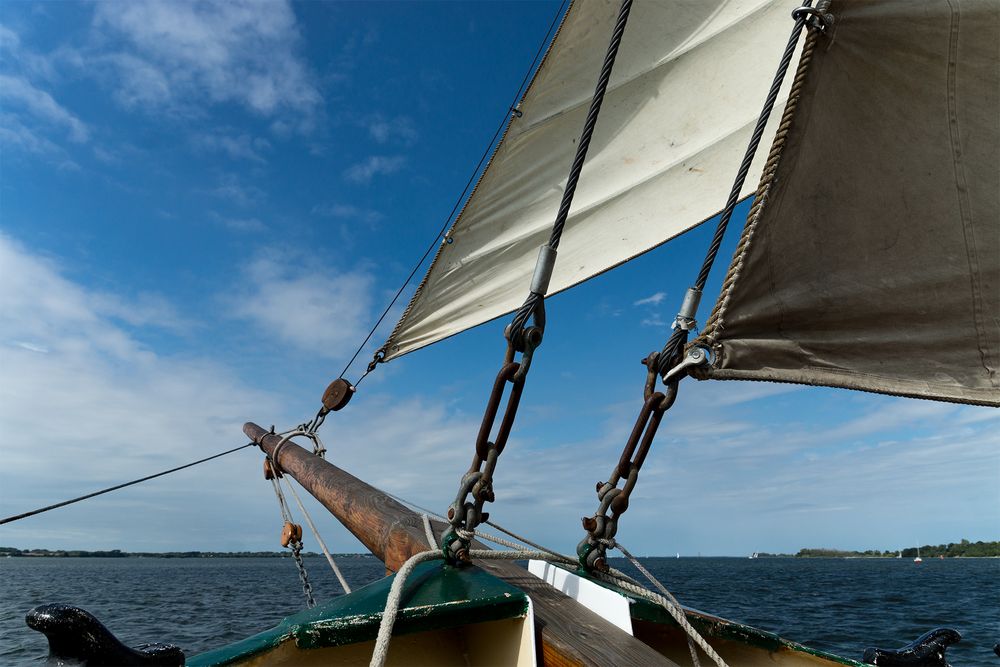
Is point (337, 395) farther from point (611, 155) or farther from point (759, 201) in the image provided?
Answer: point (759, 201)

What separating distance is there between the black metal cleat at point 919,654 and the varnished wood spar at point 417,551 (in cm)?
112

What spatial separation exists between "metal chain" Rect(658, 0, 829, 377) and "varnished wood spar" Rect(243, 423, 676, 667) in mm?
839

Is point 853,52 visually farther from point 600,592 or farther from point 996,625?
point 996,625

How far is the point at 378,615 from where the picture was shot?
1562mm

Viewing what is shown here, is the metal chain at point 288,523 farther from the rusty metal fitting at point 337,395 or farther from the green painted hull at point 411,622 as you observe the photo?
the green painted hull at point 411,622

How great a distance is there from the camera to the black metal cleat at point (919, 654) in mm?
2186

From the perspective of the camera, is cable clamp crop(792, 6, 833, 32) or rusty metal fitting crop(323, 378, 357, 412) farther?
rusty metal fitting crop(323, 378, 357, 412)

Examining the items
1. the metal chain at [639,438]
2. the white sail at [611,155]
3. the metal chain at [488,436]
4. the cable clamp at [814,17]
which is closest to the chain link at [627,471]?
the metal chain at [639,438]

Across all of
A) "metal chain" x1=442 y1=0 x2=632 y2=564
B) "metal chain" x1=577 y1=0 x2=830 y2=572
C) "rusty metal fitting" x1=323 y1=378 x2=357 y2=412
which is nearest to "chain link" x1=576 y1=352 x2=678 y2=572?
"metal chain" x1=577 y1=0 x2=830 y2=572

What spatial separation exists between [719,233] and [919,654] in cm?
167

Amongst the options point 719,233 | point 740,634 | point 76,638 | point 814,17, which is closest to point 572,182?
point 719,233

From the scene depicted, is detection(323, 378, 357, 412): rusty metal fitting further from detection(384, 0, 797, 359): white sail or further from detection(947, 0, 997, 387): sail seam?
detection(947, 0, 997, 387): sail seam

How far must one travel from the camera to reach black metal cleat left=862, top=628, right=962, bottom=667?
219 cm

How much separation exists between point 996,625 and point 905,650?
22014 millimetres
